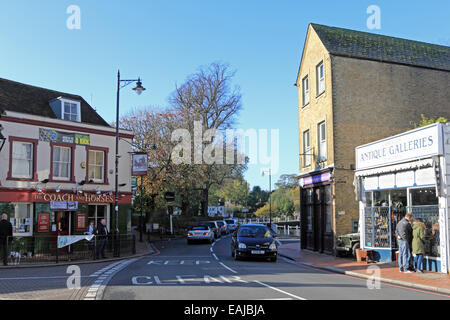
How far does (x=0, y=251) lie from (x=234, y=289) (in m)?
11.6

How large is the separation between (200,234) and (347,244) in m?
13.8

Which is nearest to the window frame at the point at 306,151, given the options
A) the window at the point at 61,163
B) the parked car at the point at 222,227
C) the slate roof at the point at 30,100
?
the slate roof at the point at 30,100

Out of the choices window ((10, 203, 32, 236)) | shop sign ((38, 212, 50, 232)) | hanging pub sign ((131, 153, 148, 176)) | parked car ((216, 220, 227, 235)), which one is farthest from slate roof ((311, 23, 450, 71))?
parked car ((216, 220, 227, 235))

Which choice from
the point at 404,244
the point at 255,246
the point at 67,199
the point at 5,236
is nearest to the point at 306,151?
the point at 255,246

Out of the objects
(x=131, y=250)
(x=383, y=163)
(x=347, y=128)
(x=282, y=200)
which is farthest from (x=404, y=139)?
(x=282, y=200)

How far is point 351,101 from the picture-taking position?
22.3 m

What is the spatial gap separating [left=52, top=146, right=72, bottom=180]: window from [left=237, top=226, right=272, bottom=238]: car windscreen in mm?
10183

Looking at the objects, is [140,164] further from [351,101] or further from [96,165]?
[351,101]

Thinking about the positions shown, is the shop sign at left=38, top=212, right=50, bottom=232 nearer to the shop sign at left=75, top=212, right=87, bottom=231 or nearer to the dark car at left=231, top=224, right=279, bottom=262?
the shop sign at left=75, top=212, right=87, bottom=231

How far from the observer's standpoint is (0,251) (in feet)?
58.8

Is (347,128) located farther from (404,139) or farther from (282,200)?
(282,200)

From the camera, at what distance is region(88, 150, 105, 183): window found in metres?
25.5

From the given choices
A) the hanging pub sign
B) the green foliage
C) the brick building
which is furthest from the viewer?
the hanging pub sign

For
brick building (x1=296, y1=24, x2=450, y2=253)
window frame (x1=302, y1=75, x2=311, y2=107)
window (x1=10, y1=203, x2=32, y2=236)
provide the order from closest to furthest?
brick building (x1=296, y1=24, x2=450, y2=253) → window (x1=10, y1=203, x2=32, y2=236) → window frame (x1=302, y1=75, x2=311, y2=107)
